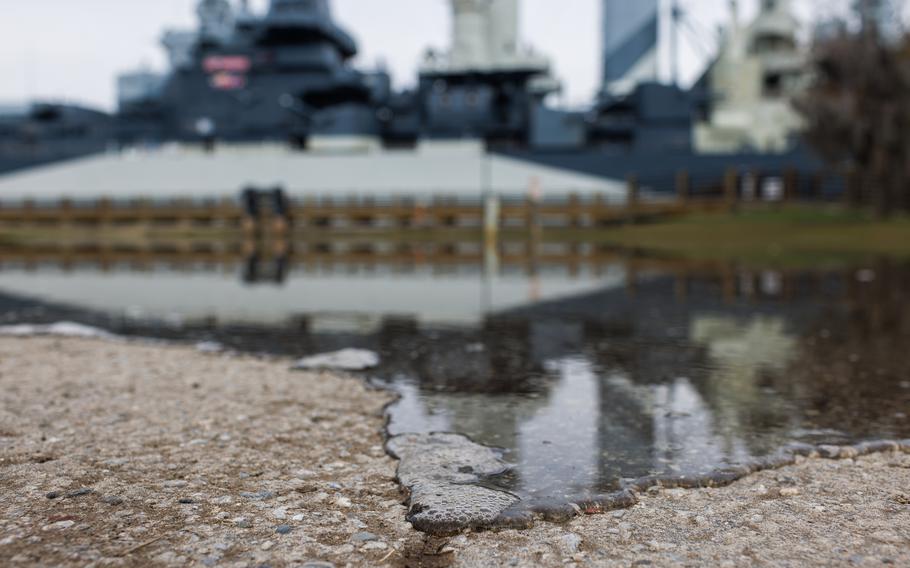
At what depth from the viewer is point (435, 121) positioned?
3294 centimetres

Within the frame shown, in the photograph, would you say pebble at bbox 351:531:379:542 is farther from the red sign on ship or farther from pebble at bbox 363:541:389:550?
the red sign on ship

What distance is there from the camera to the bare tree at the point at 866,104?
22141mm

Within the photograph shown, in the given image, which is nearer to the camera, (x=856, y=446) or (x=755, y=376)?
(x=856, y=446)

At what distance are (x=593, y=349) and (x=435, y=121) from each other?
28.1 m

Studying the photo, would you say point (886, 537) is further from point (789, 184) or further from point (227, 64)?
point (227, 64)

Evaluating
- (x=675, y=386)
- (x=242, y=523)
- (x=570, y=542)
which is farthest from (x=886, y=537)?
(x=675, y=386)

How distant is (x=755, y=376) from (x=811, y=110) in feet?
68.2

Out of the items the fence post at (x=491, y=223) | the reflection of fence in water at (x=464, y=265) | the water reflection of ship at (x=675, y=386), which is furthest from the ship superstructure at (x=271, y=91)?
the water reflection of ship at (x=675, y=386)

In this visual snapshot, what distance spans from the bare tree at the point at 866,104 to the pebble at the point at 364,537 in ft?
76.4

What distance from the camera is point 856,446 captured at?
329 centimetres

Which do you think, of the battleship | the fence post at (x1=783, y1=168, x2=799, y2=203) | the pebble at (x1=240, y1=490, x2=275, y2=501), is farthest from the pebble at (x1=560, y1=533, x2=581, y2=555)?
the battleship

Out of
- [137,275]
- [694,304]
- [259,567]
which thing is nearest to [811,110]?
[694,304]

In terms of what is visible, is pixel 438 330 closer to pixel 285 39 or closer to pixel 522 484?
pixel 522 484

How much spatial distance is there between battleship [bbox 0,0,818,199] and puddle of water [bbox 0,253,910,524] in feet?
67.6
